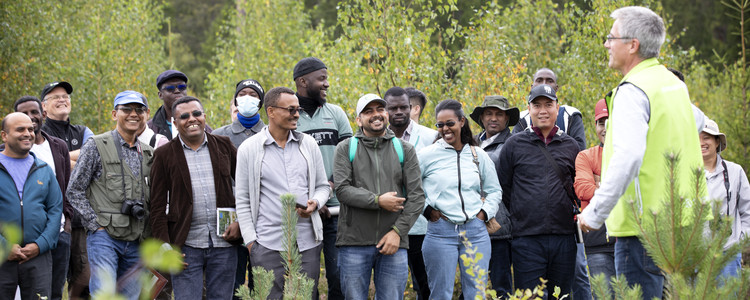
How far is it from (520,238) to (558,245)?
309mm

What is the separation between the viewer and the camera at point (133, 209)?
18.3ft

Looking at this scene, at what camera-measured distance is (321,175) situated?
572 centimetres

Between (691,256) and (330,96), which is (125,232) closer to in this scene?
(691,256)

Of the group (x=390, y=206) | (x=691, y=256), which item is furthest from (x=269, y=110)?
(x=691, y=256)

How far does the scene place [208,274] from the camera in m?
5.67

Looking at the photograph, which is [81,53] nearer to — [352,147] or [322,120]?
[322,120]

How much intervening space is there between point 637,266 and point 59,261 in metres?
4.97

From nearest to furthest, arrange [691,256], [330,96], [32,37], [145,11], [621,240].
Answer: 1. [691,256]
2. [621,240]
3. [330,96]
4. [32,37]
5. [145,11]

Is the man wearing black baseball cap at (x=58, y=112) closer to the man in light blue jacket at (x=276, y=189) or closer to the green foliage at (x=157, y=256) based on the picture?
the man in light blue jacket at (x=276, y=189)

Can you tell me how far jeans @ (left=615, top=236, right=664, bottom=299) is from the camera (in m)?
3.61

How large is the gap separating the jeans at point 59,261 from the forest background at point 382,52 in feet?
16.2

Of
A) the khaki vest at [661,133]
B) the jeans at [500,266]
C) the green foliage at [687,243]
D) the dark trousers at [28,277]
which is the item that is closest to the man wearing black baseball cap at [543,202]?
the jeans at [500,266]

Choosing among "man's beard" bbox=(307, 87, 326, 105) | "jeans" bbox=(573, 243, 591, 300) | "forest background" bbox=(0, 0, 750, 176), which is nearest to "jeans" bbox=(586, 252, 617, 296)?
"jeans" bbox=(573, 243, 591, 300)

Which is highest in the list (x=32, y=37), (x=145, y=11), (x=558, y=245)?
(x=145, y=11)
